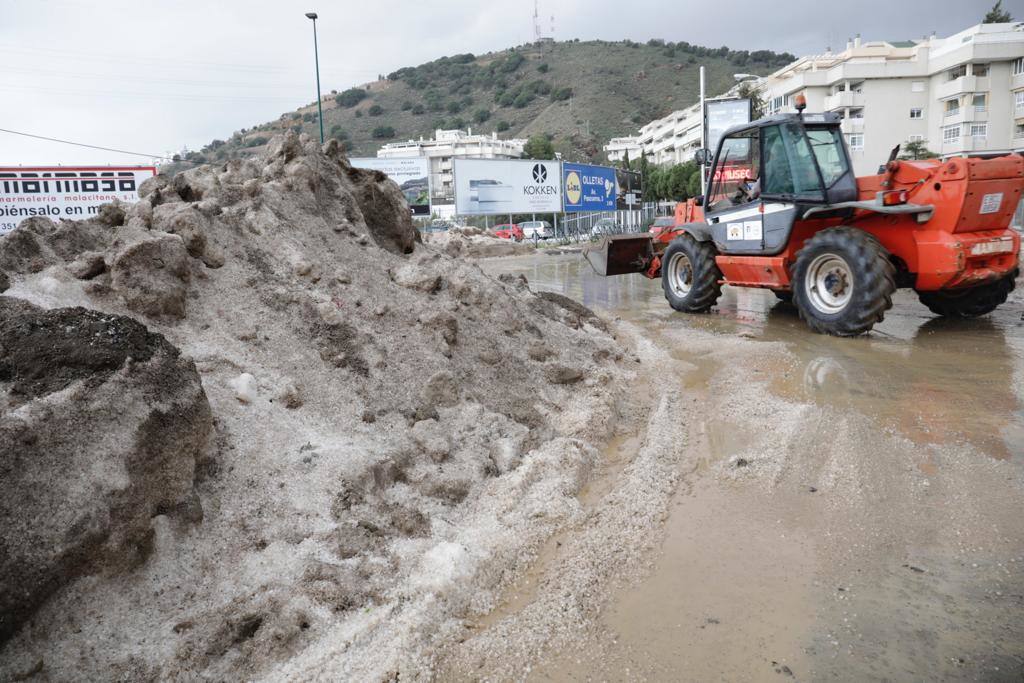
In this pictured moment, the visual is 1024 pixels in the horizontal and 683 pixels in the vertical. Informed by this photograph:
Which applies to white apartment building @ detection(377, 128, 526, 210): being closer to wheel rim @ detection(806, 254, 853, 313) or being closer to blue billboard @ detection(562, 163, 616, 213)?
blue billboard @ detection(562, 163, 616, 213)

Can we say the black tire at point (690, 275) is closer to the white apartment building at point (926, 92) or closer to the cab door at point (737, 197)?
the cab door at point (737, 197)

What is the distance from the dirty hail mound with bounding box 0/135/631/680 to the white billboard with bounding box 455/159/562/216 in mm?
23786

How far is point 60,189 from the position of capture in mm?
21219

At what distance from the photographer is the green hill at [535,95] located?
319 feet

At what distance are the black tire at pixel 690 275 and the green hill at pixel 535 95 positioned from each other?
242 feet

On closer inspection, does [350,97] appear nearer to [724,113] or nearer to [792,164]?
[724,113]

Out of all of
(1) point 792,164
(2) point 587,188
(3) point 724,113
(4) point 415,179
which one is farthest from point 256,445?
(2) point 587,188

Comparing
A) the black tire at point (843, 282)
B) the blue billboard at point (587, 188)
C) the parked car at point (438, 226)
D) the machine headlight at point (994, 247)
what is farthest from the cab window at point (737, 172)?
the blue billboard at point (587, 188)

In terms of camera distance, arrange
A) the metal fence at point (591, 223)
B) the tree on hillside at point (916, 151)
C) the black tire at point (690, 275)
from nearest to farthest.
Answer: the black tire at point (690, 275) → the metal fence at point (591, 223) → the tree on hillside at point (916, 151)

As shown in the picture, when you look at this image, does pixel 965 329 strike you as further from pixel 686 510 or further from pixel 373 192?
pixel 373 192

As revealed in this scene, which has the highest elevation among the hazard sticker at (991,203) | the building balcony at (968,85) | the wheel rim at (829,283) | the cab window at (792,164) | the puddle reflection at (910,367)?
the building balcony at (968,85)

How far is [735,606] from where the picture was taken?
2.87m

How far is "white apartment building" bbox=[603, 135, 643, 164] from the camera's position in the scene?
282 ft

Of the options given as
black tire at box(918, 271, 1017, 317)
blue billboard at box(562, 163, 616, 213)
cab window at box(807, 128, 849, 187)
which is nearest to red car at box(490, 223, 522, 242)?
blue billboard at box(562, 163, 616, 213)
